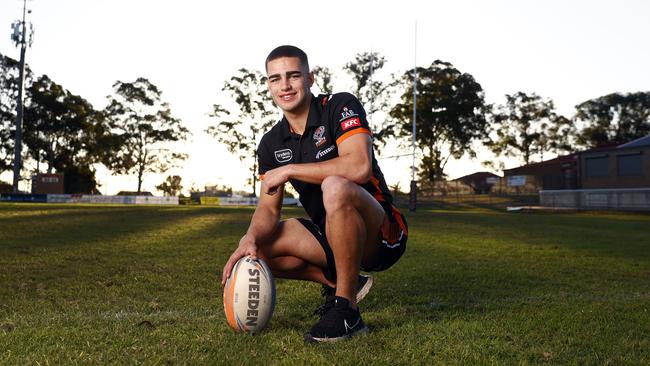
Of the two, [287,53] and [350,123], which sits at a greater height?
[287,53]

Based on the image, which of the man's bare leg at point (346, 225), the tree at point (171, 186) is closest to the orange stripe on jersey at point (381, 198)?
the man's bare leg at point (346, 225)

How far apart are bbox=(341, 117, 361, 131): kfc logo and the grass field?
1164 mm

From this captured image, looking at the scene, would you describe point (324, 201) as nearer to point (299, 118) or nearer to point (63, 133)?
point (299, 118)

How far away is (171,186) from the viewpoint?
53406mm

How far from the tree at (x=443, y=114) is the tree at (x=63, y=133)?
1134 inches

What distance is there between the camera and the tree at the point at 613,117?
214 feet

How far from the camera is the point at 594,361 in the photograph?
2.73 metres

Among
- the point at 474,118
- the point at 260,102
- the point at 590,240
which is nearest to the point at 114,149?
the point at 260,102

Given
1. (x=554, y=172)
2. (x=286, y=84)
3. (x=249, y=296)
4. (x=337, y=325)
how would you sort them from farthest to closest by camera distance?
(x=554, y=172)
(x=286, y=84)
(x=249, y=296)
(x=337, y=325)

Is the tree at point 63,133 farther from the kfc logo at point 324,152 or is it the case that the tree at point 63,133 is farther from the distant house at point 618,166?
Answer: the kfc logo at point 324,152

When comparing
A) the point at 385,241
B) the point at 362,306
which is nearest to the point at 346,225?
the point at 385,241

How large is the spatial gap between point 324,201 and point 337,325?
0.67 meters

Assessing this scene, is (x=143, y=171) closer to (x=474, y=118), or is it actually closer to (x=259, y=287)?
(x=474, y=118)

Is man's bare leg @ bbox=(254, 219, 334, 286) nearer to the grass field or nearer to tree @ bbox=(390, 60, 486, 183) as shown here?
the grass field
